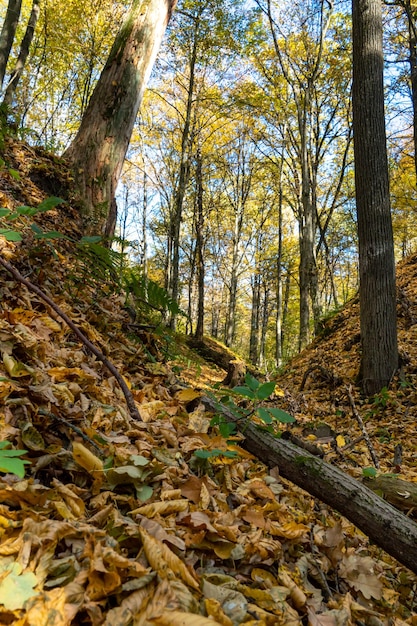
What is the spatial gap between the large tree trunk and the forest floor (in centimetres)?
157

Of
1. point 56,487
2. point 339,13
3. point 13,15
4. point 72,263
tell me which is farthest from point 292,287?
point 56,487

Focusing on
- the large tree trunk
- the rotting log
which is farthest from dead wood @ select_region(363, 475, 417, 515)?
the large tree trunk

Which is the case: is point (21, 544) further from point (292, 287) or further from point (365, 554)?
point (292, 287)

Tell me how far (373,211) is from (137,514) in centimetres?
527

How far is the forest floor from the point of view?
0.91 meters

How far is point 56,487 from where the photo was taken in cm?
120

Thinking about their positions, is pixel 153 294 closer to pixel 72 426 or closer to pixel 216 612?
pixel 72 426

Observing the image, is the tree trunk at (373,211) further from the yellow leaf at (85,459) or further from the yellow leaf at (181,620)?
the yellow leaf at (181,620)

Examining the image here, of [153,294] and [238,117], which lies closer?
[153,294]

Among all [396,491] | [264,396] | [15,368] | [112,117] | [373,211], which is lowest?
[396,491]

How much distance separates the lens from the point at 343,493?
67.4 inches

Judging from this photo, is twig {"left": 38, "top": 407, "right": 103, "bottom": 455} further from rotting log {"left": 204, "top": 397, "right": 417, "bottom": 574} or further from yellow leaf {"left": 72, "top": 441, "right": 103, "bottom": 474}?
rotting log {"left": 204, "top": 397, "right": 417, "bottom": 574}

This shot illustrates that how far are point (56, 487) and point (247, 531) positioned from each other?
0.68m

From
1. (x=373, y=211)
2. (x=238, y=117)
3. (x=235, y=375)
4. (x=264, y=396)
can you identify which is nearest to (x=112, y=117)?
(x=373, y=211)
